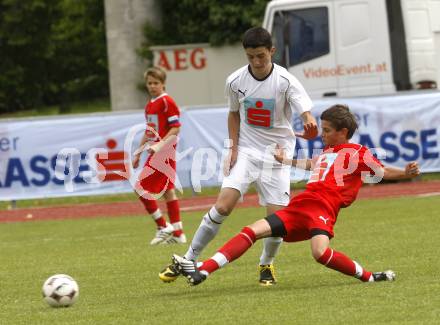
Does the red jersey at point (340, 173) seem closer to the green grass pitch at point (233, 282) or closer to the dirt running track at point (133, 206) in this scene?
the green grass pitch at point (233, 282)

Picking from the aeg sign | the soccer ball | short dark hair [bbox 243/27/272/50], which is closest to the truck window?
the aeg sign

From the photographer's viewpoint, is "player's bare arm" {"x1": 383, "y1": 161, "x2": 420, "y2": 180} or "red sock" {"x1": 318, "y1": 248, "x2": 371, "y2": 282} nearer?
"player's bare arm" {"x1": 383, "y1": 161, "x2": 420, "y2": 180}

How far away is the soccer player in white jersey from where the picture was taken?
8.70 meters

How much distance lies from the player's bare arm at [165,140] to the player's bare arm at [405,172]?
447 cm

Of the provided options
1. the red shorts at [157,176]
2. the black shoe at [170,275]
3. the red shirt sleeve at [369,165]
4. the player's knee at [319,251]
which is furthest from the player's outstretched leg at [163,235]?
the player's knee at [319,251]

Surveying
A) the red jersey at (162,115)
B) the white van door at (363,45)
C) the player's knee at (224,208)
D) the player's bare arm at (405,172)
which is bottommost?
the player's knee at (224,208)

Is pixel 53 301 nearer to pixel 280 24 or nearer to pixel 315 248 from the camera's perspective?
pixel 315 248

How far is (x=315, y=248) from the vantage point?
8031 mm

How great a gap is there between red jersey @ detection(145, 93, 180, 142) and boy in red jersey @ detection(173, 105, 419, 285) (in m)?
4.46

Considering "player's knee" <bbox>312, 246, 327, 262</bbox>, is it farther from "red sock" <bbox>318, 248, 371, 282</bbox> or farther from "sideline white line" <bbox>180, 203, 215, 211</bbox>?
"sideline white line" <bbox>180, 203, 215, 211</bbox>

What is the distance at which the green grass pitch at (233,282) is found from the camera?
7.20 meters

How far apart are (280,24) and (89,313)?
1393 cm

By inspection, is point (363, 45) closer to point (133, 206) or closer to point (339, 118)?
point (133, 206)

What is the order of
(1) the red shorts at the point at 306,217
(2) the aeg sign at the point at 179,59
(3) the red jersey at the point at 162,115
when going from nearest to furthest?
1. (1) the red shorts at the point at 306,217
2. (3) the red jersey at the point at 162,115
3. (2) the aeg sign at the point at 179,59
